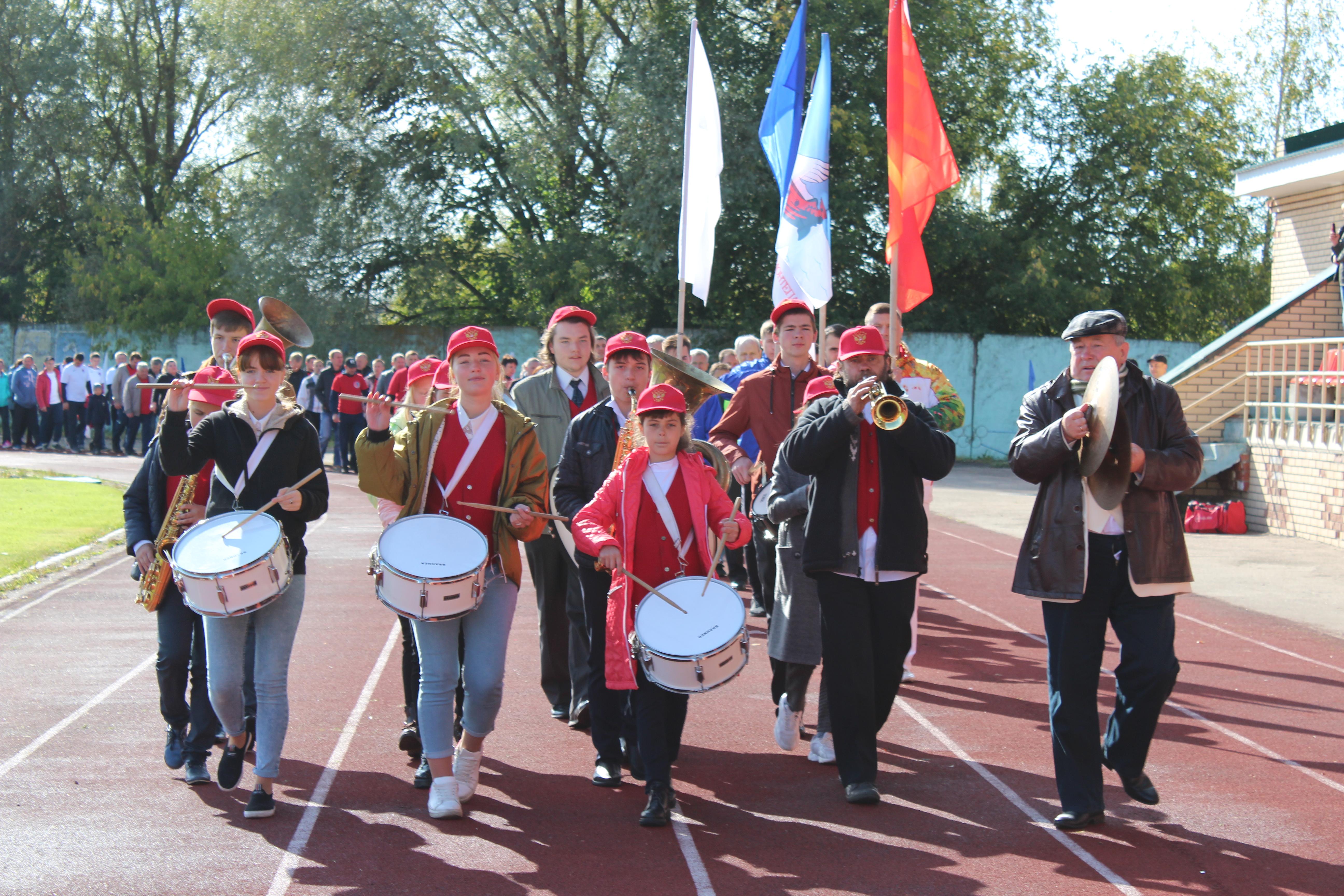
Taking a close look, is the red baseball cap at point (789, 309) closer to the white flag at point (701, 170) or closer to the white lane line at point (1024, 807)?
the white lane line at point (1024, 807)

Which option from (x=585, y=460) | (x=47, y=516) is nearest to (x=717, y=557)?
(x=585, y=460)

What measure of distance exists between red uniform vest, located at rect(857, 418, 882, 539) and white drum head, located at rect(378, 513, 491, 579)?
1606 mm

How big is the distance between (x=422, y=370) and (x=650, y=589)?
82.9 inches

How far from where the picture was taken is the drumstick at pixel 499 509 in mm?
5094

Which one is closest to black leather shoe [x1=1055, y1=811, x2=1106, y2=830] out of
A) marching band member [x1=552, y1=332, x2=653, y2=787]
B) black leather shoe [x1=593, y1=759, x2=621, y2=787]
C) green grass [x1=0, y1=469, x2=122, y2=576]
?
marching band member [x1=552, y1=332, x2=653, y2=787]

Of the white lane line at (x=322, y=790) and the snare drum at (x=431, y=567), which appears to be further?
the snare drum at (x=431, y=567)

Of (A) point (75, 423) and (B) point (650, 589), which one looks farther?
(A) point (75, 423)

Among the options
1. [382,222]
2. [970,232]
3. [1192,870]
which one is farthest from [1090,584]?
[382,222]

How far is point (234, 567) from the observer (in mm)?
4793

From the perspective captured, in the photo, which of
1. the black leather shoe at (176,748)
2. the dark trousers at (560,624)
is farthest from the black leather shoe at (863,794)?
the black leather shoe at (176,748)

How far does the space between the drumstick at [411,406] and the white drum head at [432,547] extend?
45 cm

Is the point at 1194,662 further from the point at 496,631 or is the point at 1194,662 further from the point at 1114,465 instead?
the point at 496,631

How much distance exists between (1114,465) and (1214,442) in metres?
13.2

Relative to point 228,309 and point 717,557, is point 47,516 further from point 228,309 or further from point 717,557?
point 717,557
